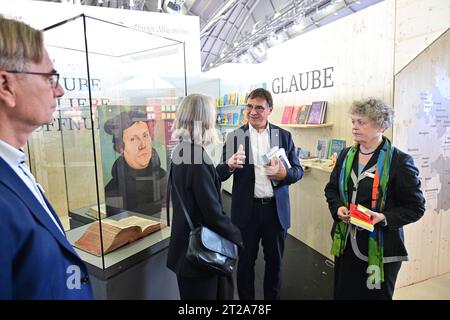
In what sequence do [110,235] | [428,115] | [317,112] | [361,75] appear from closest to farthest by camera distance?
1. [110,235]
2. [428,115]
3. [361,75]
4. [317,112]

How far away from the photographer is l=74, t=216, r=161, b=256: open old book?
5.38 ft

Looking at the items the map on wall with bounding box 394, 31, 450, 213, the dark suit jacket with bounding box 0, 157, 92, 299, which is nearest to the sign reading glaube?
the map on wall with bounding box 394, 31, 450, 213

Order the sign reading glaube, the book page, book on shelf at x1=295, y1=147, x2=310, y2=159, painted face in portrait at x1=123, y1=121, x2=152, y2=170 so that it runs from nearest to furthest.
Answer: the book page < painted face in portrait at x1=123, y1=121, x2=152, y2=170 < the sign reading glaube < book on shelf at x1=295, y1=147, x2=310, y2=159

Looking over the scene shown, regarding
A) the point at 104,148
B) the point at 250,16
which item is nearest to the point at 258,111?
the point at 104,148

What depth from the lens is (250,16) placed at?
263 inches

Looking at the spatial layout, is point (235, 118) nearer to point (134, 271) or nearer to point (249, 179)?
point (249, 179)

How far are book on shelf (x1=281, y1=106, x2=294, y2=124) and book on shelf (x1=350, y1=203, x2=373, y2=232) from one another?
2.42 metres

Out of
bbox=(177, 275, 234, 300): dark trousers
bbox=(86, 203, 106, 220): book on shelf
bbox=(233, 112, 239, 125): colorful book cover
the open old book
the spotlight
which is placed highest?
the spotlight

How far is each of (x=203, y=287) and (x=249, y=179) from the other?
0.99m

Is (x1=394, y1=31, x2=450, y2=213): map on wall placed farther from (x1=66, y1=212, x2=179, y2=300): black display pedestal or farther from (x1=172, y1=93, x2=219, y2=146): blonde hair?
(x1=66, y1=212, x2=179, y2=300): black display pedestal

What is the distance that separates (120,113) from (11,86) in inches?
48.9

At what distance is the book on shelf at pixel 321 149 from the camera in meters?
3.57
